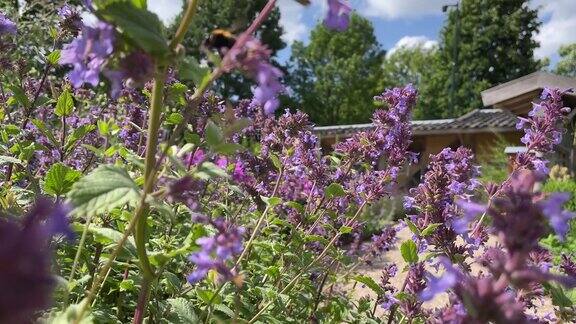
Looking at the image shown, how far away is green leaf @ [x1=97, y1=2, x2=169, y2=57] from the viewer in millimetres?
1191

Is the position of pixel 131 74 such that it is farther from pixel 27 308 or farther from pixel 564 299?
pixel 564 299

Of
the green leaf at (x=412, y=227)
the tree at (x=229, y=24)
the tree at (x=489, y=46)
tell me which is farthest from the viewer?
the tree at (x=489, y=46)

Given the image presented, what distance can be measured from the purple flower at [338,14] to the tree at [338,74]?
38760mm

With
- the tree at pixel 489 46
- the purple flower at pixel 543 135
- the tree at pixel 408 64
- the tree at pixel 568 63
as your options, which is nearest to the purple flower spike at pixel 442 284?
the purple flower at pixel 543 135

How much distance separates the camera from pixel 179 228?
3.16m

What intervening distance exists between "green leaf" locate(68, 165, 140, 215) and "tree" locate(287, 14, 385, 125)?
38.9 metres

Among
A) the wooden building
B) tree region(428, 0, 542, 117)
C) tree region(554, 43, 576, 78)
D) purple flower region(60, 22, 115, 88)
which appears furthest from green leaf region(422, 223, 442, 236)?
tree region(554, 43, 576, 78)

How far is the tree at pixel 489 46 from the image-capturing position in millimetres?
37438

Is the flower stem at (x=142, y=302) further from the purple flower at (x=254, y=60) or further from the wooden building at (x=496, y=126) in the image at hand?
the wooden building at (x=496, y=126)

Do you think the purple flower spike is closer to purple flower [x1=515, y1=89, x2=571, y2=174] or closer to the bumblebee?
the bumblebee

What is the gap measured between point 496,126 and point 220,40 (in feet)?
61.4

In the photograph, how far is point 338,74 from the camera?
41969 mm

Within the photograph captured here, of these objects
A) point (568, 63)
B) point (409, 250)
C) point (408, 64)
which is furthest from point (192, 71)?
point (568, 63)

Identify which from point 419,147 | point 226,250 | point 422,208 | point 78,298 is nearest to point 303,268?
point 422,208
